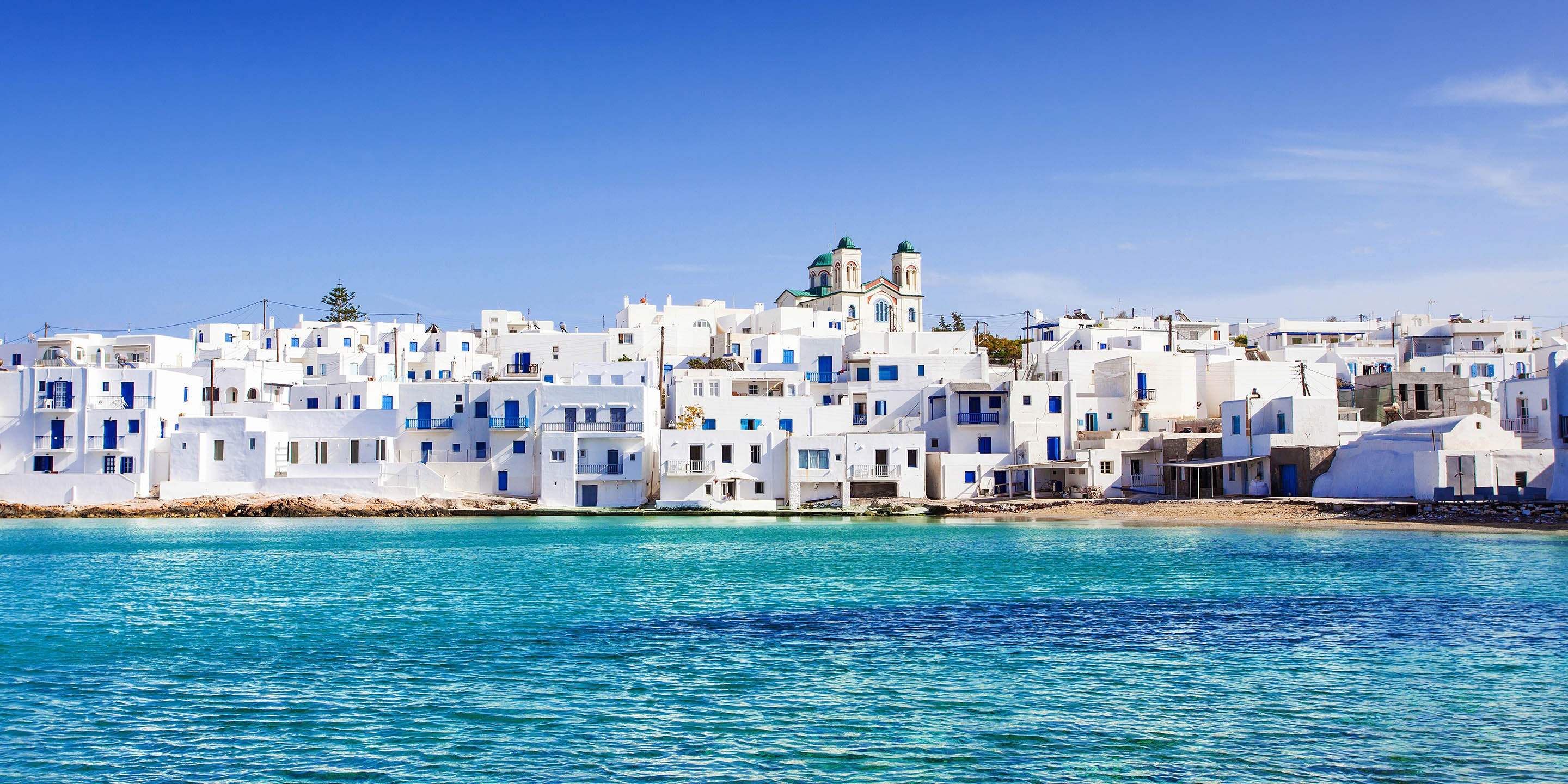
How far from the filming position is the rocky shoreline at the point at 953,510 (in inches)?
1875

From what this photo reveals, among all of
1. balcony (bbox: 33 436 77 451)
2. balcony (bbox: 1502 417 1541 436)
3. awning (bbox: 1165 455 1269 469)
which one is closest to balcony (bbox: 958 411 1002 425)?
awning (bbox: 1165 455 1269 469)

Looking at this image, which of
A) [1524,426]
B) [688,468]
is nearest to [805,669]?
[688,468]

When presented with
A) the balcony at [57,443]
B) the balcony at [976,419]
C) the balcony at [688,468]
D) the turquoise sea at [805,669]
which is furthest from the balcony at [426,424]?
the balcony at [976,419]

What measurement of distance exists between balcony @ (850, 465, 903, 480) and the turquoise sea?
2417cm

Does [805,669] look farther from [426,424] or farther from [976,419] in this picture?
[426,424]

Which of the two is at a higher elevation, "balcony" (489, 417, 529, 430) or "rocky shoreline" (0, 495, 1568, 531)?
"balcony" (489, 417, 529, 430)

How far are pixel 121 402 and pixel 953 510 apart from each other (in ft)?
147

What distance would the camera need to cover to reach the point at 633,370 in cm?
7450

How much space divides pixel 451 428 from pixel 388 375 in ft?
66.0

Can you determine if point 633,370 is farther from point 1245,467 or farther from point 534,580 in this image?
point 534,580

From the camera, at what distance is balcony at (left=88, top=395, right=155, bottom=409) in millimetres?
65625

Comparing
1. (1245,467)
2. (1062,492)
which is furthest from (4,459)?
(1245,467)

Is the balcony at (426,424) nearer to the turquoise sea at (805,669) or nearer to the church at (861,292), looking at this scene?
the turquoise sea at (805,669)

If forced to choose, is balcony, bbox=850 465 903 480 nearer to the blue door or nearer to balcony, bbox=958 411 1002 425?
balcony, bbox=958 411 1002 425
